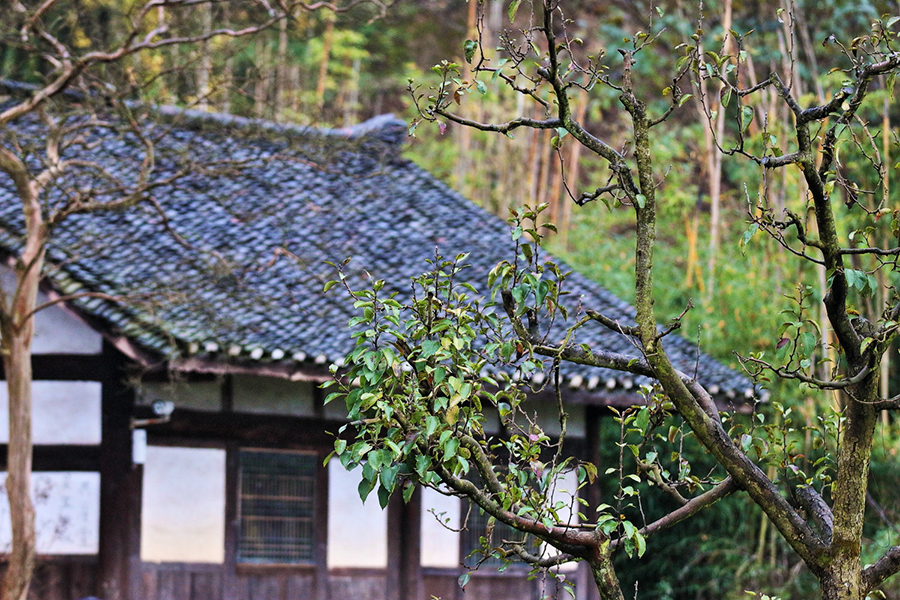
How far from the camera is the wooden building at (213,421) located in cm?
689

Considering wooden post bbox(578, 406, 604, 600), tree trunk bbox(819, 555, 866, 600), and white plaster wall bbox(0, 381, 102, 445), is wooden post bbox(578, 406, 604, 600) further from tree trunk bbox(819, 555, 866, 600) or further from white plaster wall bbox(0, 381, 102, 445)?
tree trunk bbox(819, 555, 866, 600)

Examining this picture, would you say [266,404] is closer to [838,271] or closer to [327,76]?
[838,271]

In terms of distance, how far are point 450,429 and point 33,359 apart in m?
5.54

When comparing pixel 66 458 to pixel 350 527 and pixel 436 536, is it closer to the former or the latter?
pixel 350 527

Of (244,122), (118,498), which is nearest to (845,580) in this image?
(118,498)

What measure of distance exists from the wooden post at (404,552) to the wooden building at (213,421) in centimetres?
1

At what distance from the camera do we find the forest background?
8.80 meters

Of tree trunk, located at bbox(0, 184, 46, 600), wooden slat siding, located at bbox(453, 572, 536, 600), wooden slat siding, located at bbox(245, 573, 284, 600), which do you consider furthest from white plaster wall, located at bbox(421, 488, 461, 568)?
tree trunk, located at bbox(0, 184, 46, 600)

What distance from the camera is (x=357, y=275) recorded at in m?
8.41

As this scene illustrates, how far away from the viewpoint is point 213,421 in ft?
24.1

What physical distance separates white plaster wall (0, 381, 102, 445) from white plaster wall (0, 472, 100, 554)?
24 cm

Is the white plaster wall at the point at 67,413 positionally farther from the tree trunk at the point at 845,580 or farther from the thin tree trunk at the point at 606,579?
the tree trunk at the point at 845,580

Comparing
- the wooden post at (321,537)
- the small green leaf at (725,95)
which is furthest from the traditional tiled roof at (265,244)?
the small green leaf at (725,95)

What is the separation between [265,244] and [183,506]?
7.58 feet
